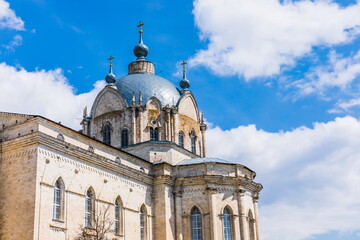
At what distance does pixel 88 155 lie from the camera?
2939cm

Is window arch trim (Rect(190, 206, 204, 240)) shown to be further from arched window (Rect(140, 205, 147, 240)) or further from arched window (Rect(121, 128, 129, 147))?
arched window (Rect(121, 128, 129, 147))

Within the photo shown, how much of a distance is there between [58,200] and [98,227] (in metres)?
2.82

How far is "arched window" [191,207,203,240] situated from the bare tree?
6.38 meters

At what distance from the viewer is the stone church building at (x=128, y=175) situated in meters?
26.0

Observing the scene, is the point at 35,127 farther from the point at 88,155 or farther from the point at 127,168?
the point at 127,168

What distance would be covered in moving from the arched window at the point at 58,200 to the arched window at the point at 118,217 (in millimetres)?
4893

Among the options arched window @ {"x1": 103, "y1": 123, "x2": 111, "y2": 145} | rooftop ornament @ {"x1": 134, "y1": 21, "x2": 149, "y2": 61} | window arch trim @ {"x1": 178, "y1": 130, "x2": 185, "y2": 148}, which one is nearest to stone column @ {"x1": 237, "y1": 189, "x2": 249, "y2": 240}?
window arch trim @ {"x1": 178, "y1": 130, "x2": 185, "y2": 148}

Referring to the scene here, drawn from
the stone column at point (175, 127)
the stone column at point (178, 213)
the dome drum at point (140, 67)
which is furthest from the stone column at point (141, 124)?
the dome drum at point (140, 67)

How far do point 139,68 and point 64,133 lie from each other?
1733cm

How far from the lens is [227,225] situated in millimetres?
34656

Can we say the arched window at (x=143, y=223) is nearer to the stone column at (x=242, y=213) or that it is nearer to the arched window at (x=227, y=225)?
the arched window at (x=227, y=225)

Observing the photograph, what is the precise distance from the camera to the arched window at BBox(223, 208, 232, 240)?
34469 mm

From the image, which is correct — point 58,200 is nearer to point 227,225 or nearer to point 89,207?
point 89,207

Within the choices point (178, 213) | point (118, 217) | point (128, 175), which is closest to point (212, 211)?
point (178, 213)
